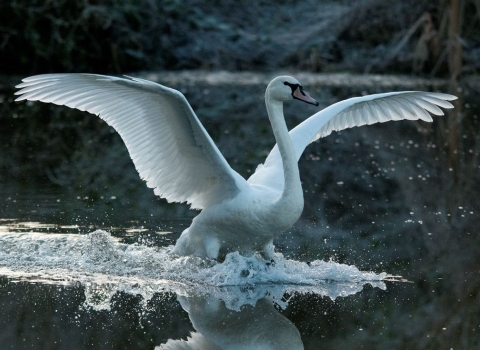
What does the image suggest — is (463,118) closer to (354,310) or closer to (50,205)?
(50,205)

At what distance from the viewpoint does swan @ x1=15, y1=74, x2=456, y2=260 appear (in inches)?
270

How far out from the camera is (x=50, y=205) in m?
9.01

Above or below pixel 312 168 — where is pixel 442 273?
above

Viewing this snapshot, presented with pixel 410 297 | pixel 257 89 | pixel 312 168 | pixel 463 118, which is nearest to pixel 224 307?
pixel 410 297

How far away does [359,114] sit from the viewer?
8805 mm

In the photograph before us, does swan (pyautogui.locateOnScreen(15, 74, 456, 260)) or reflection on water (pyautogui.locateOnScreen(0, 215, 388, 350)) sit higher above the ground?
swan (pyautogui.locateOnScreen(15, 74, 456, 260))

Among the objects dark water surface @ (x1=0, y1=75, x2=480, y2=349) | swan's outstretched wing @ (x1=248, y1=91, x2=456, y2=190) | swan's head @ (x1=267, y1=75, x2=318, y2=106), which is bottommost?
dark water surface @ (x1=0, y1=75, x2=480, y2=349)

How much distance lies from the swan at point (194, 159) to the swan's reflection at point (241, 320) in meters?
0.53

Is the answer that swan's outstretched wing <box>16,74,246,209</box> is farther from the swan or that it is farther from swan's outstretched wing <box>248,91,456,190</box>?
swan's outstretched wing <box>248,91,456,190</box>

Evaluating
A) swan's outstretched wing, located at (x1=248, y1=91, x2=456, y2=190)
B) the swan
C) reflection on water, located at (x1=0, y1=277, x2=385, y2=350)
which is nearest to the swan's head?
the swan

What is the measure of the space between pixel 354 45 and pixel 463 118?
345 inches

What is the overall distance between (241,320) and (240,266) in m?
1.11

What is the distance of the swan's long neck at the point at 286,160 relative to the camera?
679 centimetres

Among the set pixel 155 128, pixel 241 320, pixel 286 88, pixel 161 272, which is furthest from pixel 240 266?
pixel 286 88
